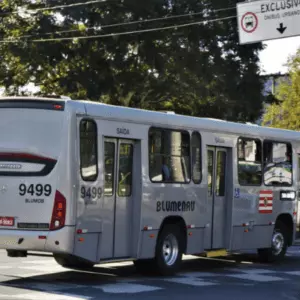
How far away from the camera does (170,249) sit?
15812 mm

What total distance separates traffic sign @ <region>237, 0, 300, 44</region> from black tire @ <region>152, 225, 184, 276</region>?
3.85 m

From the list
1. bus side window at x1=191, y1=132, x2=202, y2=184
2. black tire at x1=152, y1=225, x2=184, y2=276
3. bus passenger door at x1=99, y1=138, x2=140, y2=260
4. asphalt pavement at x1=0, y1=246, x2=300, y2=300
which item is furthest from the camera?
bus side window at x1=191, y1=132, x2=202, y2=184

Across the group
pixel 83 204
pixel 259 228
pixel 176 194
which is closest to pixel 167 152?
pixel 176 194

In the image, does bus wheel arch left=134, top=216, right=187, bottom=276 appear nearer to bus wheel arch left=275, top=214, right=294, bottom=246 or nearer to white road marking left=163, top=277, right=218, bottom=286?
white road marking left=163, top=277, right=218, bottom=286

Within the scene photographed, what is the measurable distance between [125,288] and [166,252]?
2.40 metres

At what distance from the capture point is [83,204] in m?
13.6

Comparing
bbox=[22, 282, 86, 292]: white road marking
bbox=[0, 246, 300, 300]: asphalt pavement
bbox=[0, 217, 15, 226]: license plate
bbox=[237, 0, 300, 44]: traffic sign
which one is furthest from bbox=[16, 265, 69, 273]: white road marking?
bbox=[237, 0, 300, 44]: traffic sign

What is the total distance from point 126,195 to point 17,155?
6.75ft

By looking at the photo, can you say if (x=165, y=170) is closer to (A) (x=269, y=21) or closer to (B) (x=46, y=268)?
(B) (x=46, y=268)

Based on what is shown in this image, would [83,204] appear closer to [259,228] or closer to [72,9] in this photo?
[259,228]

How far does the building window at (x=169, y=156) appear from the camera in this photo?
1528 cm

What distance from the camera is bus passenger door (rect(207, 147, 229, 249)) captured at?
17.0 metres

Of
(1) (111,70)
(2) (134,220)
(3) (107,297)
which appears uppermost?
(1) (111,70)

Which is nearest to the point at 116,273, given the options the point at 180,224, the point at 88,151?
the point at 180,224
